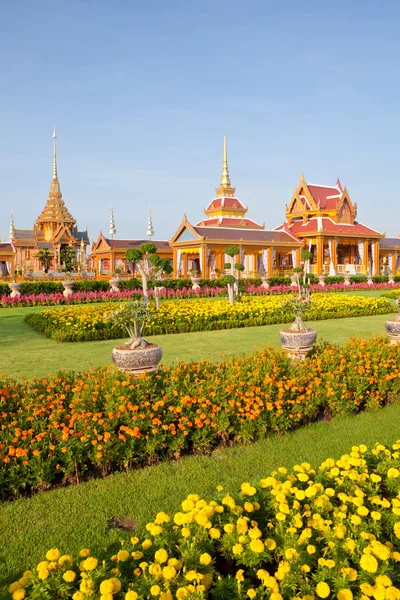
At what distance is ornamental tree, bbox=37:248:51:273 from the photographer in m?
40.2

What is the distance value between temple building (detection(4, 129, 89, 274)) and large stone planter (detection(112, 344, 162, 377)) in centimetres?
3759

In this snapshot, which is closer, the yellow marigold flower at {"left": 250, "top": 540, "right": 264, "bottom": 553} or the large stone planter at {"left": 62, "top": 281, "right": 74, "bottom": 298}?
the yellow marigold flower at {"left": 250, "top": 540, "right": 264, "bottom": 553}

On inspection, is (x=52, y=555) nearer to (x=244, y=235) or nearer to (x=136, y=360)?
(x=136, y=360)

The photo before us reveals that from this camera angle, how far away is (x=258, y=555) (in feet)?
8.27

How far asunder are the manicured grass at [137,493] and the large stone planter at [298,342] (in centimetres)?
224

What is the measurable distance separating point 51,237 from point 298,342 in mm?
42092

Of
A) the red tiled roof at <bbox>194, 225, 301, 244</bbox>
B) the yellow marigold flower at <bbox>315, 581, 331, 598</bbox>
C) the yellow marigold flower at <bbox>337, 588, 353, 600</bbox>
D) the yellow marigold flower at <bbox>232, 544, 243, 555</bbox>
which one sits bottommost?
the yellow marigold flower at <bbox>337, 588, 353, 600</bbox>

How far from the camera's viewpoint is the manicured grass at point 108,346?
27.3 ft

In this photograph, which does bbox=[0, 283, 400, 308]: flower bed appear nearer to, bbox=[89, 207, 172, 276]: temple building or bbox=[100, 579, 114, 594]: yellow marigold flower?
bbox=[89, 207, 172, 276]: temple building

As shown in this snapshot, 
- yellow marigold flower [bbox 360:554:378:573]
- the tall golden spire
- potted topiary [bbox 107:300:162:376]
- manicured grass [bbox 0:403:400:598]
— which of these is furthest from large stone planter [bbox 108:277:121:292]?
yellow marigold flower [bbox 360:554:378:573]

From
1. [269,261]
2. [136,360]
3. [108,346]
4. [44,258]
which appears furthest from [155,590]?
[44,258]

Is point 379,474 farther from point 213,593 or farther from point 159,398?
point 159,398

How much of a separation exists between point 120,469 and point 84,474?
325 millimetres

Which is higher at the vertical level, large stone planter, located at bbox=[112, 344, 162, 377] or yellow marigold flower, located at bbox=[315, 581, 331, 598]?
large stone planter, located at bbox=[112, 344, 162, 377]
